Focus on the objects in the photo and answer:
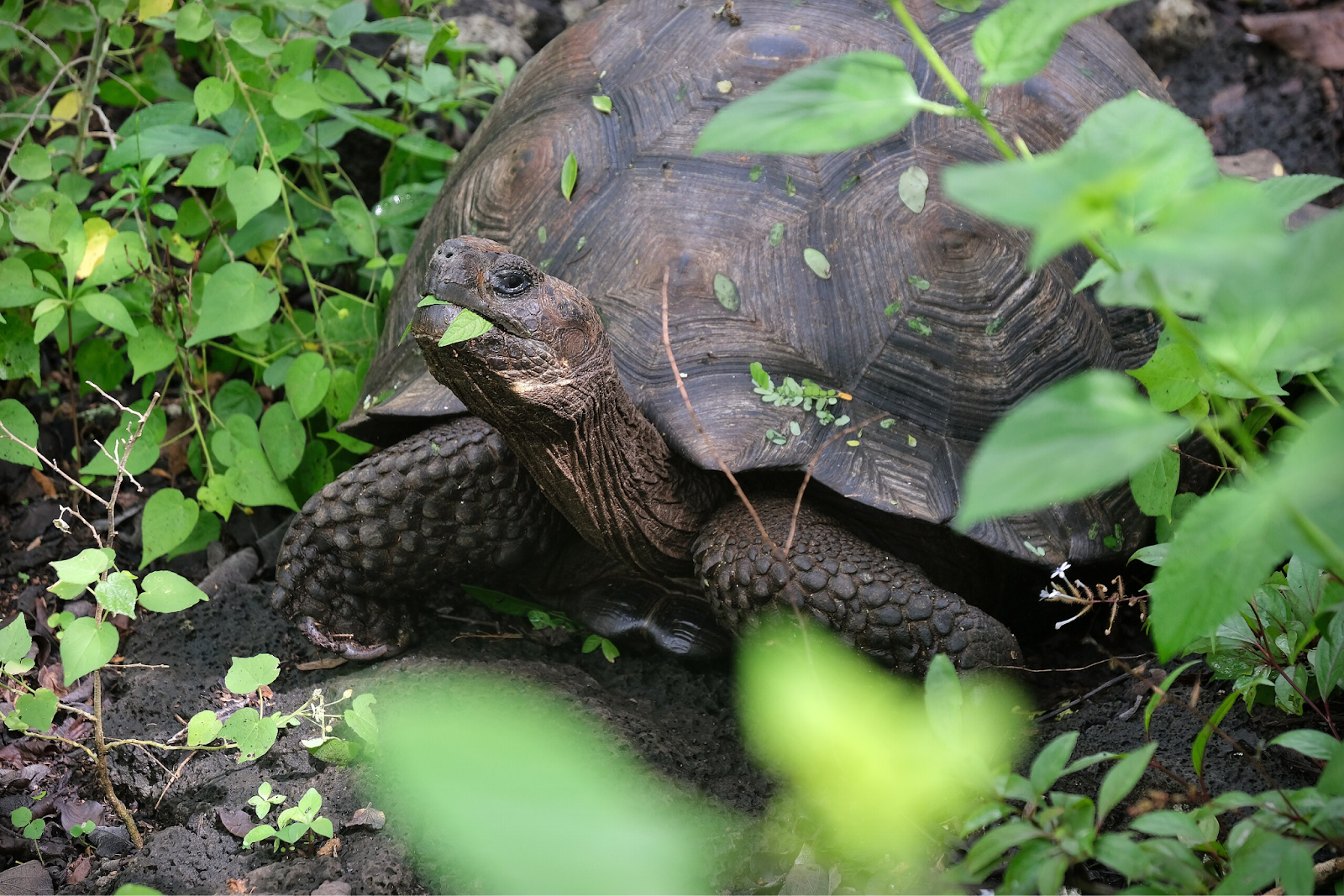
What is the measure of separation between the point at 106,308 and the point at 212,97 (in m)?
0.72

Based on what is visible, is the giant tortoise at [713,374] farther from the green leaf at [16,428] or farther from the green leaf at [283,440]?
the green leaf at [16,428]

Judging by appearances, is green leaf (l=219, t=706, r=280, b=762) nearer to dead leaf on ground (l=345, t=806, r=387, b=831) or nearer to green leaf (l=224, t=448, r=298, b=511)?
dead leaf on ground (l=345, t=806, r=387, b=831)

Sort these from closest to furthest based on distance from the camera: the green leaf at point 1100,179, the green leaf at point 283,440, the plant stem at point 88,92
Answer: the green leaf at point 1100,179
the green leaf at point 283,440
the plant stem at point 88,92

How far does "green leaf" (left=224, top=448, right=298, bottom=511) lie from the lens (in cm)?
316

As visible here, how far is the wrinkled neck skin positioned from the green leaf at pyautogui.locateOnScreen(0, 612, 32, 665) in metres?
0.98

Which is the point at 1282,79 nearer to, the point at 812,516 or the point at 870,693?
the point at 812,516

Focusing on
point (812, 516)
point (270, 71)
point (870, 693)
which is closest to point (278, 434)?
point (270, 71)

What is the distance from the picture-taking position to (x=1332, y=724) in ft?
6.03

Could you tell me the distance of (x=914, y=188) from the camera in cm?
280

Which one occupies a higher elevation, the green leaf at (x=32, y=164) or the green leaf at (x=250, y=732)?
the green leaf at (x=32, y=164)

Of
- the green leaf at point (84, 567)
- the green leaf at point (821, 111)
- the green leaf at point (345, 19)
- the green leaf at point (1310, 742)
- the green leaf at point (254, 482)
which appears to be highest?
the green leaf at point (821, 111)

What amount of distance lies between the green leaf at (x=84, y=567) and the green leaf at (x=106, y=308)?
3.81ft

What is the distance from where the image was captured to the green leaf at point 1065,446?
37.6 inches

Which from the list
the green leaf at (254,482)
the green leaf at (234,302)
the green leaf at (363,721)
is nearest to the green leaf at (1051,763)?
the green leaf at (363,721)
